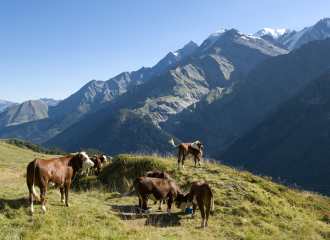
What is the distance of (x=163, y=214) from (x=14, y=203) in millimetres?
8266

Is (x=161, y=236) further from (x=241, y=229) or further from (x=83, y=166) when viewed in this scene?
(x=83, y=166)

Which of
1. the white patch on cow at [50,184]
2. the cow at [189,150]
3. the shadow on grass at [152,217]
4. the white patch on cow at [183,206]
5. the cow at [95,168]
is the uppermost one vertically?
the cow at [189,150]

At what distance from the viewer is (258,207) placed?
14859mm

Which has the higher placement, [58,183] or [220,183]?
[58,183]

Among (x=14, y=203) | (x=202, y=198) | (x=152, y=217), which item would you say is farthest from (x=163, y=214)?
(x=14, y=203)

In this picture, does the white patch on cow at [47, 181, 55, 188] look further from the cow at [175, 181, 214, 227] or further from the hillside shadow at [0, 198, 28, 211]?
the cow at [175, 181, 214, 227]

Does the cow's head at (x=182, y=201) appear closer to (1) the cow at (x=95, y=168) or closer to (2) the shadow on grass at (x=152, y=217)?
(2) the shadow on grass at (x=152, y=217)

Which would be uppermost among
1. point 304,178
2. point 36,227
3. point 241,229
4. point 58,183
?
point 58,183

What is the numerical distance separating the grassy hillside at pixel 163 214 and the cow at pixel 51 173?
1.12 m

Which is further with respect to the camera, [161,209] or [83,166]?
[161,209]

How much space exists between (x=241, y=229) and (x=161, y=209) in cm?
506

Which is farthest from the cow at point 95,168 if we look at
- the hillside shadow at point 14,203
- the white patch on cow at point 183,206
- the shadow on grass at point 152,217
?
the white patch on cow at point 183,206

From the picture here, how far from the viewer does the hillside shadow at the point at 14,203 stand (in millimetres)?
10550

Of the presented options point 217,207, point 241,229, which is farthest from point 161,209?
point 241,229
